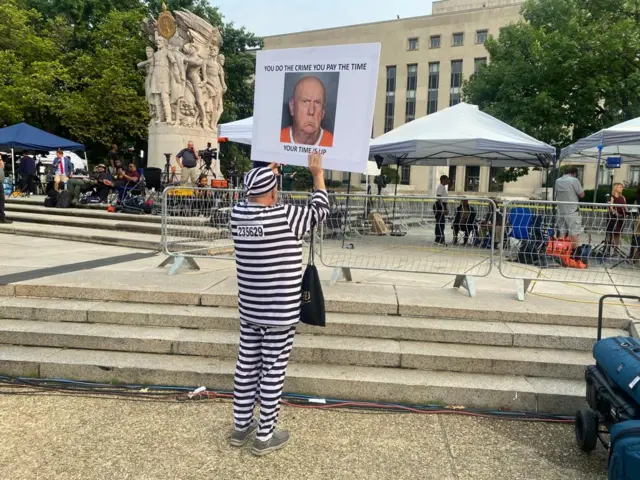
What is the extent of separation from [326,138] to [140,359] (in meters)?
2.71

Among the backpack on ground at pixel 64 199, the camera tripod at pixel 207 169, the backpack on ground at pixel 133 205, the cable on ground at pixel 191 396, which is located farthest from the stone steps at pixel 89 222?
the cable on ground at pixel 191 396

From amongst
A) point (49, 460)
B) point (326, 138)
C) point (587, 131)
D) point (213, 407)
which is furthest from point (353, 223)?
point (587, 131)

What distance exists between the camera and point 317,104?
373 cm

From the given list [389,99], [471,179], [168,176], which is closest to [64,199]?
[168,176]

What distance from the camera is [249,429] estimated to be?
3246 millimetres

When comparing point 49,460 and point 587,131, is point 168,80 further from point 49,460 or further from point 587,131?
point 587,131

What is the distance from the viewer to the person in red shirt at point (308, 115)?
3654mm

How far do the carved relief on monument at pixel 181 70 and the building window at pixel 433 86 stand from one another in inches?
1753

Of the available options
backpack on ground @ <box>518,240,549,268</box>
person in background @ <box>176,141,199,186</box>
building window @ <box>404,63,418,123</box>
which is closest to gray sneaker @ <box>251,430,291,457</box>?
backpack on ground @ <box>518,240,549,268</box>

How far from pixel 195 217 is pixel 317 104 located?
3.21 metres

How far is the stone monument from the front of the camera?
14.9 meters

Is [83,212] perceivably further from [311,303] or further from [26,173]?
[311,303]

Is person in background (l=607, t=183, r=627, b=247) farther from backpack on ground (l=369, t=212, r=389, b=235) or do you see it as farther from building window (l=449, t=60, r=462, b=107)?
building window (l=449, t=60, r=462, b=107)

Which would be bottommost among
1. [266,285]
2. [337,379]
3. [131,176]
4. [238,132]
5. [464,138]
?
[337,379]
